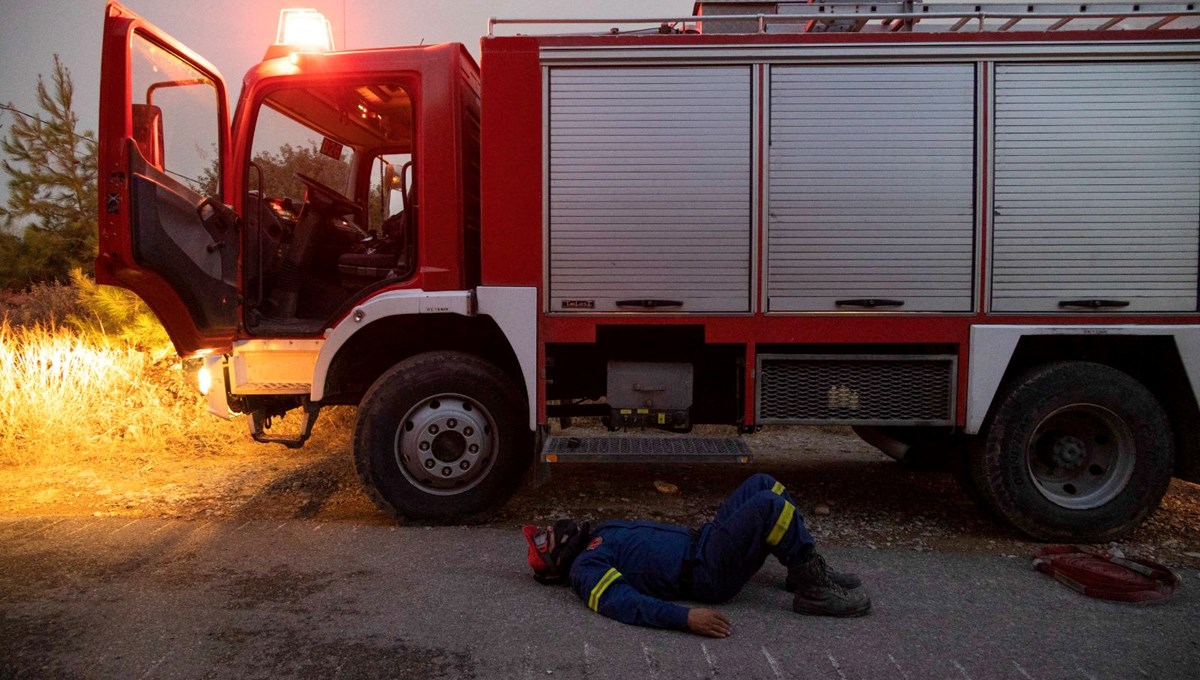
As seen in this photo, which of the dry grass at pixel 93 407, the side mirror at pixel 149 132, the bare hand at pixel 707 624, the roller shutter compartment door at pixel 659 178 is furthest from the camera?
the dry grass at pixel 93 407

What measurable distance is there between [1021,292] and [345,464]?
5.27 meters

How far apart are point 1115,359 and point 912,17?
2.49 m

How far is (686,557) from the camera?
3.16 m

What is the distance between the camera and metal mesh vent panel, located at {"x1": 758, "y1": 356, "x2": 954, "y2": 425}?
14.1 ft

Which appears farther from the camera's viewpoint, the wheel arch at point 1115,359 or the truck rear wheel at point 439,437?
the truck rear wheel at point 439,437

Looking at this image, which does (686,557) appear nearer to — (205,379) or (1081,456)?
(1081,456)

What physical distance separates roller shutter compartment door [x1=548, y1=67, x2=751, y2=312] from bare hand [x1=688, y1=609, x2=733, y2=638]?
191 centimetres

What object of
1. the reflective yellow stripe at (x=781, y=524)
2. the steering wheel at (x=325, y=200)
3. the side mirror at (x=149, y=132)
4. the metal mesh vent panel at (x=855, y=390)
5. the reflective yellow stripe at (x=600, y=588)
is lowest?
the reflective yellow stripe at (x=600, y=588)

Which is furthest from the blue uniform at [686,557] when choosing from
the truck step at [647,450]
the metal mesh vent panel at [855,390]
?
the metal mesh vent panel at [855,390]

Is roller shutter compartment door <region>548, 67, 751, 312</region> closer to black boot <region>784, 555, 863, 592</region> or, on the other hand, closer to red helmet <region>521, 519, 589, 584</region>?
red helmet <region>521, 519, 589, 584</region>

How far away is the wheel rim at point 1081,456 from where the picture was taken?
421 centimetres

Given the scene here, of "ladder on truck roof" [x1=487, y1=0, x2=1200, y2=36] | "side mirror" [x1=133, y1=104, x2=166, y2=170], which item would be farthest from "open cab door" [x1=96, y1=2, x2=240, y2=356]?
"ladder on truck roof" [x1=487, y1=0, x2=1200, y2=36]

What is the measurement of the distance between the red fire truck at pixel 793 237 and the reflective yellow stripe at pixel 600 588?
1.16 m

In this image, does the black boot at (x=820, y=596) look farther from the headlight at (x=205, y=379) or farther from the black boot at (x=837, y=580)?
the headlight at (x=205, y=379)
